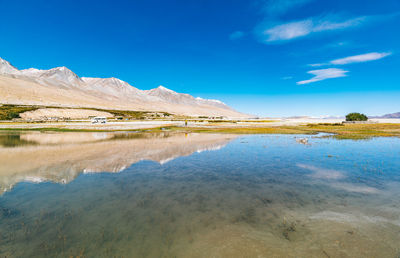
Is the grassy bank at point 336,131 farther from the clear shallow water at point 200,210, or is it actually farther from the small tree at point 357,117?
the small tree at point 357,117

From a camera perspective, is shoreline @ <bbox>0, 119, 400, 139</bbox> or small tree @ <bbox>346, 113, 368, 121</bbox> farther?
small tree @ <bbox>346, 113, 368, 121</bbox>

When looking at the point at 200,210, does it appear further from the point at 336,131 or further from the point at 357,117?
the point at 357,117

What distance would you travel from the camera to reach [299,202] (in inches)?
433

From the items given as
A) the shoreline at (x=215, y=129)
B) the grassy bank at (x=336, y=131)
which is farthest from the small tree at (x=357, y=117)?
the grassy bank at (x=336, y=131)

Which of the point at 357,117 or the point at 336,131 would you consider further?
the point at 357,117

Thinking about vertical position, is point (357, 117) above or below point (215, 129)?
above

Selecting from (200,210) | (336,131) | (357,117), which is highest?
(357,117)

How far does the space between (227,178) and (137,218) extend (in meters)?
7.94

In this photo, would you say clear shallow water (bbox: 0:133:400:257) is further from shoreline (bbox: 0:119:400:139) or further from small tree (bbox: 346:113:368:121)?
small tree (bbox: 346:113:368:121)

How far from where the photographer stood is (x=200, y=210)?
33.3 feet

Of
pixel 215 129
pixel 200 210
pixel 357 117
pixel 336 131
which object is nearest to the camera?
pixel 200 210

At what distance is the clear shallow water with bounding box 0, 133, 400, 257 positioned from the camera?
23.9ft

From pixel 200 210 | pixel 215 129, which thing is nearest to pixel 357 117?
pixel 215 129

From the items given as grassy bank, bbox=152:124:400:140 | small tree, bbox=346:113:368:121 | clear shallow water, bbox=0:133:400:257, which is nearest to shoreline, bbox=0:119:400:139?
grassy bank, bbox=152:124:400:140
